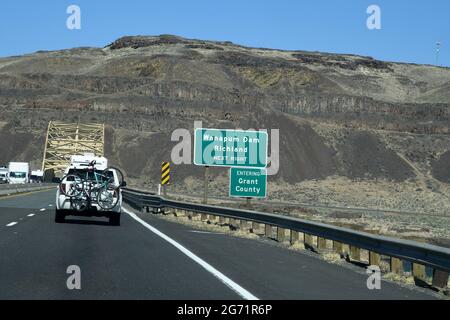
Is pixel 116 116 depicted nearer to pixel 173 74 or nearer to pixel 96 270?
pixel 173 74

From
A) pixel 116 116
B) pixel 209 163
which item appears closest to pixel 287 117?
pixel 116 116

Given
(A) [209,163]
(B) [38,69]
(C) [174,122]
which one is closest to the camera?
(A) [209,163]

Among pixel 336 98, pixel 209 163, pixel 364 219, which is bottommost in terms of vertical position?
pixel 364 219

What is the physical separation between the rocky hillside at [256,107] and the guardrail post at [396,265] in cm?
5698

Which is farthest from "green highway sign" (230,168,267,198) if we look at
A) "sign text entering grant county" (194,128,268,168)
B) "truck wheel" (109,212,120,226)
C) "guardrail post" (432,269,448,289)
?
"guardrail post" (432,269,448,289)

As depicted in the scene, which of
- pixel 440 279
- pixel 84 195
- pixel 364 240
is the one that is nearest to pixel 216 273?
pixel 440 279

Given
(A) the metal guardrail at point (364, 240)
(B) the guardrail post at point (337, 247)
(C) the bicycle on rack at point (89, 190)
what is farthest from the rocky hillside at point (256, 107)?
(B) the guardrail post at point (337, 247)

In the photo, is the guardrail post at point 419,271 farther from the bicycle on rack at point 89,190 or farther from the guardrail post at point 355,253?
the bicycle on rack at point 89,190

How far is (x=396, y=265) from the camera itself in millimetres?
15406

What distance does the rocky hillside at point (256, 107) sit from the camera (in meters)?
88.9

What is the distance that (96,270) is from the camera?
13414 mm

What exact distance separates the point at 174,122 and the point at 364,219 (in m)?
63.4

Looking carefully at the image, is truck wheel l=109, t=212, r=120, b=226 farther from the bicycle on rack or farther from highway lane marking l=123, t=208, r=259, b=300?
highway lane marking l=123, t=208, r=259, b=300

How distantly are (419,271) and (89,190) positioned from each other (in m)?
12.8
